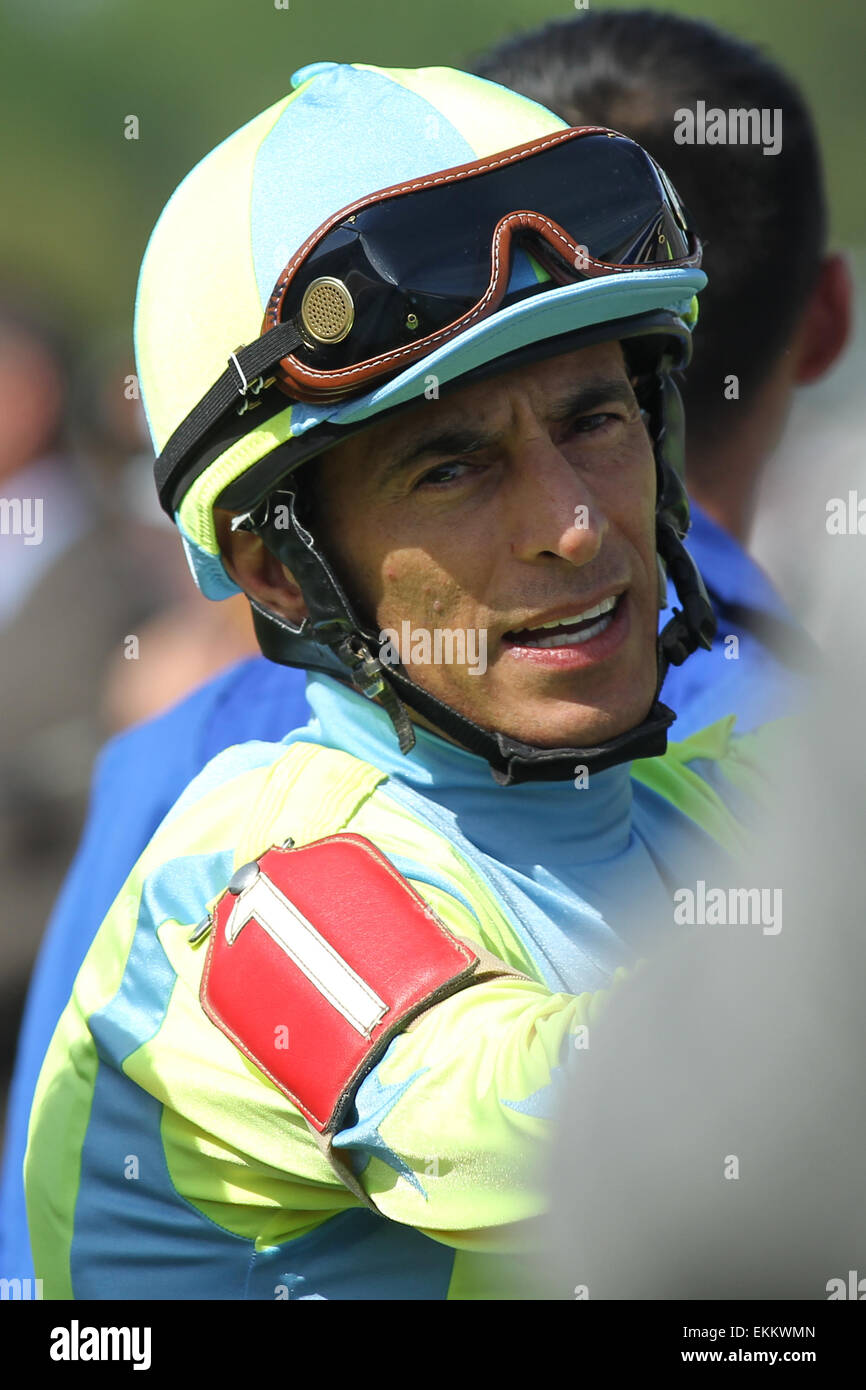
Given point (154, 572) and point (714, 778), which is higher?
point (154, 572)

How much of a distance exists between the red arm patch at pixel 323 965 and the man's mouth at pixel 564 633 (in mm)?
396

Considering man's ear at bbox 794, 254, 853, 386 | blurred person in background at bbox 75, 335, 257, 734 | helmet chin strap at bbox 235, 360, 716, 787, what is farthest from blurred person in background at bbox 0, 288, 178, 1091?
helmet chin strap at bbox 235, 360, 716, 787

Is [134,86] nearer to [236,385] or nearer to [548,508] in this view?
[236,385]

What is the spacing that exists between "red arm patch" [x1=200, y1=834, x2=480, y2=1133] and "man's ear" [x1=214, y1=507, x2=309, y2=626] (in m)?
0.52

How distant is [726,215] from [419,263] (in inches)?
66.3

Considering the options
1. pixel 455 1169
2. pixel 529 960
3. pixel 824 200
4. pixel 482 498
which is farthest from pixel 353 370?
pixel 824 200

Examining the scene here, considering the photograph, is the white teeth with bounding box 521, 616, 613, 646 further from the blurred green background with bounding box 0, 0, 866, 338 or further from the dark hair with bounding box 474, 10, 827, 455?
the blurred green background with bounding box 0, 0, 866, 338

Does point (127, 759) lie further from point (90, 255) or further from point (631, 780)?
point (90, 255)

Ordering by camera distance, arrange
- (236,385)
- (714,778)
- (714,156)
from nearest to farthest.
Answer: (236,385), (714,778), (714,156)

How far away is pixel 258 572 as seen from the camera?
229 centimetres

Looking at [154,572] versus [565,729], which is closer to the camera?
[565,729]

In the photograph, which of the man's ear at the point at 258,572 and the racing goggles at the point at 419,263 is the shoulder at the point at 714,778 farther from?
the racing goggles at the point at 419,263

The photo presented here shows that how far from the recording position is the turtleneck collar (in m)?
2.15

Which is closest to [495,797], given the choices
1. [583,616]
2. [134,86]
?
[583,616]
